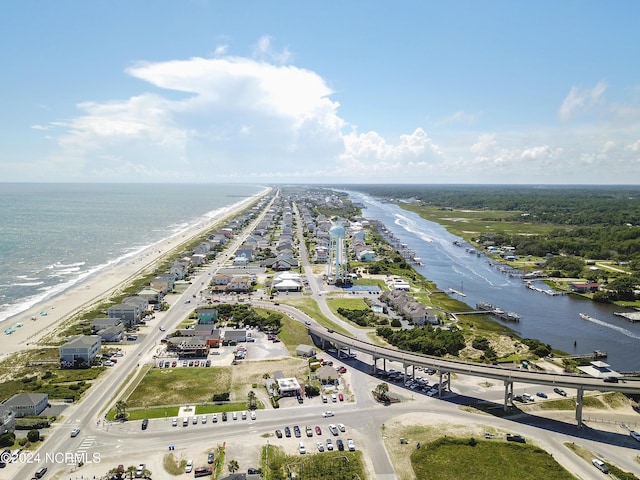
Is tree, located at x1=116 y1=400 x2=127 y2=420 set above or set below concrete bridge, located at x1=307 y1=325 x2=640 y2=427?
below

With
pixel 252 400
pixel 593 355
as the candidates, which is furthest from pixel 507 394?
pixel 252 400

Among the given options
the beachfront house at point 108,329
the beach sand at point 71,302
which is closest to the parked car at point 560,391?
the beachfront house at point 108,329

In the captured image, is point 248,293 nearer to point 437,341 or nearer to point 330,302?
point 330,302

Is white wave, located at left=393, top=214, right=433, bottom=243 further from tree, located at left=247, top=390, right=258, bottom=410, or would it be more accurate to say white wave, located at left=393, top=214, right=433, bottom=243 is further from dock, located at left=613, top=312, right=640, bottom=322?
tree, located at left=247, top=390, right=258, bottom=410

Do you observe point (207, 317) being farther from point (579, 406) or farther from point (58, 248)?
point (58, 248)

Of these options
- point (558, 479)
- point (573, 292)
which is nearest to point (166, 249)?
point (573, 292)

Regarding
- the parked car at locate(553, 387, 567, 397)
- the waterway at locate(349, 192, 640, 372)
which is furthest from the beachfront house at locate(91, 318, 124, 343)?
the waterway at locate(349, 192, 640, 372)

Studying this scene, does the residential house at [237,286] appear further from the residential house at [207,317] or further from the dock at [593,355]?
the dock at [593,355]
